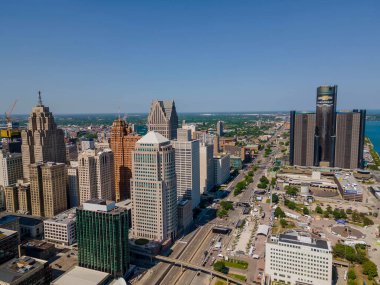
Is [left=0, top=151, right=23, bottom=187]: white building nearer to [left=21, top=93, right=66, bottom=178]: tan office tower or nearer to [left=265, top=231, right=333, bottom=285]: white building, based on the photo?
[left=21, top=93, right=66, bottom=178]: tan office tower

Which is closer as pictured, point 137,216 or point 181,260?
point 181,260

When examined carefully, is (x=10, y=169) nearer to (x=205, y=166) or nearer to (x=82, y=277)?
(x=82, y=277)

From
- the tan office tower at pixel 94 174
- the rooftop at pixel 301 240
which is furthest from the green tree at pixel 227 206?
the rooftop at pixel 301 240

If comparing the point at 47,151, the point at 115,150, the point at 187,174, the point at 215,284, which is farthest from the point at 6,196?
the point at 215,284

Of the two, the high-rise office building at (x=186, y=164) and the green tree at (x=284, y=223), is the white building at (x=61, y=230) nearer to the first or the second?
the high-rise office building at (x=186, y=164)

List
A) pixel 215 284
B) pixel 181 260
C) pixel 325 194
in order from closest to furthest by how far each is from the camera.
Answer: pixel 215 284 < pixel 181 260 < pixel 325 194

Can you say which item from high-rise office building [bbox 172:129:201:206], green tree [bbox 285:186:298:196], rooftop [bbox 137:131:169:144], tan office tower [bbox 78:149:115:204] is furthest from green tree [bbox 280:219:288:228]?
tan office tower [bbox 78:149:115:204]

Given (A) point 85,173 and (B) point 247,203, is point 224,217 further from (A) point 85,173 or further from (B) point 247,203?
(A) point 85,173

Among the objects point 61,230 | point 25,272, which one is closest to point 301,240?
point 25,272
